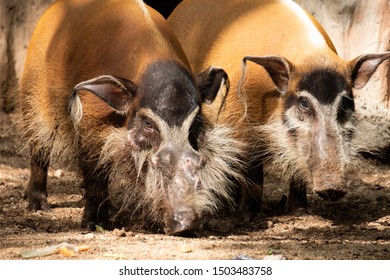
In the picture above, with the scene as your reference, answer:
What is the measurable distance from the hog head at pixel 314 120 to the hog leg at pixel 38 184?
1.88 m

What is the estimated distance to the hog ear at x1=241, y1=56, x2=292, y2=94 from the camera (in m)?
7.34

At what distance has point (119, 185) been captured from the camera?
686 cm

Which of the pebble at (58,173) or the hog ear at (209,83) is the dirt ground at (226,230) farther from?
the hog ear at (209,83)

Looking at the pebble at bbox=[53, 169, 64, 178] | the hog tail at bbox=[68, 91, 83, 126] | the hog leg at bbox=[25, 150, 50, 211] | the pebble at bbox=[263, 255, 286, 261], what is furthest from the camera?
the pebble at bbox=[53, 169, 64, 178]

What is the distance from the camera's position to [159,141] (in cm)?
639

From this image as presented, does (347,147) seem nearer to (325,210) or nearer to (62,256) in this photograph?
(325,210)

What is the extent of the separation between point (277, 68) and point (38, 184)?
2257mm

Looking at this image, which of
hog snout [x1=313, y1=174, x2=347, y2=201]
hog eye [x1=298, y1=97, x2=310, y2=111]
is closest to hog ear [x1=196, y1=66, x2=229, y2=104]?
hog eye [x1=298, y1=97, x2=310, y2=111]

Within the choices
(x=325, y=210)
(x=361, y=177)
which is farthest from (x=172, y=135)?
(x=361, y=177)

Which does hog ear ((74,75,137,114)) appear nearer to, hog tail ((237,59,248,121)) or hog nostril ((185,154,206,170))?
hog nostril ((185,154,206,170))

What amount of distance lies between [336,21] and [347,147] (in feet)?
8.01

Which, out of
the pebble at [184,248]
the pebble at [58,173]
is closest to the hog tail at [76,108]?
the pebble at [184,248]

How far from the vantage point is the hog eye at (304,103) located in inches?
291

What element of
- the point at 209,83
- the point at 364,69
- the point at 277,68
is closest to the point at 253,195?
the point at 277,68
